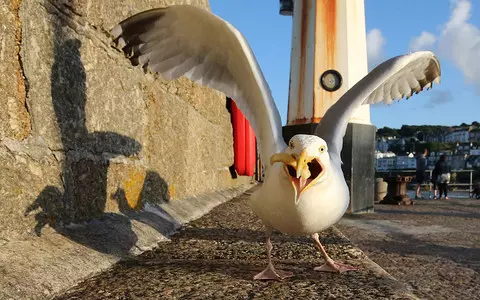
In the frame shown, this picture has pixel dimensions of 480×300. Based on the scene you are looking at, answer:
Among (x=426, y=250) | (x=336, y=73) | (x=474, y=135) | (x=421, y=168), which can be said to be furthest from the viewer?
(x=474, y=135)

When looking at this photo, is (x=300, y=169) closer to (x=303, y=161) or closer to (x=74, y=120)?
(x=303, y=161)

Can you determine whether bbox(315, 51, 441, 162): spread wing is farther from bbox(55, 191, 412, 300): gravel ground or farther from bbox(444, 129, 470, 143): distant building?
bbox(444, 129, 470, 143): distant building

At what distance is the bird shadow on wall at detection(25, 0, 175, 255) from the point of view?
6.05 feet

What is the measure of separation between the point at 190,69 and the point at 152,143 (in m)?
0.67

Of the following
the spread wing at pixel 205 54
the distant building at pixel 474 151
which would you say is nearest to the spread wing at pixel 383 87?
the spread wing at pixel 205 54

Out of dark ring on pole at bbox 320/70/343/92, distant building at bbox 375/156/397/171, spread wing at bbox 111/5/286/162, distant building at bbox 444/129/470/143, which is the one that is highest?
distant building at bbox 444/129/470/143

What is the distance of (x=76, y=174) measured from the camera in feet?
6.56

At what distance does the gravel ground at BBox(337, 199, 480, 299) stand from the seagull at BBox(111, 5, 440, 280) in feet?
2.04

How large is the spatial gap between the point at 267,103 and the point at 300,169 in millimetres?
638

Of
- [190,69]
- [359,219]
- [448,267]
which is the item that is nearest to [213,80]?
[190,69]

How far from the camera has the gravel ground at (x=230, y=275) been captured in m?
1.50

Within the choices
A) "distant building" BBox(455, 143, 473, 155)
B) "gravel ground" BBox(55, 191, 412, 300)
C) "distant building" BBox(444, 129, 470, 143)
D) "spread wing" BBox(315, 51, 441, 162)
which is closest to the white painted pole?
"spread wing" BBox(315, 51, 441, 162)

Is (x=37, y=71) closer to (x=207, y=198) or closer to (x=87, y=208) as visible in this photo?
(x=87, y=208)

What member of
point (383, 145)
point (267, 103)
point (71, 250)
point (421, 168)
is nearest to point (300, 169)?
point (267, 103)
